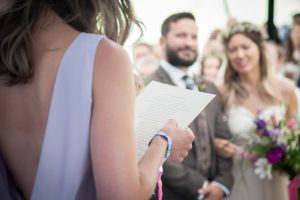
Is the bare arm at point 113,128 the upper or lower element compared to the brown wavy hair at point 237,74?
upper

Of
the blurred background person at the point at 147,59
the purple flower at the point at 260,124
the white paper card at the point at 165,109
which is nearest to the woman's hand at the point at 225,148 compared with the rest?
the purple flower at the point at 260,124

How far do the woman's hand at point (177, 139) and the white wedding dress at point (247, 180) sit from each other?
6.90 ft

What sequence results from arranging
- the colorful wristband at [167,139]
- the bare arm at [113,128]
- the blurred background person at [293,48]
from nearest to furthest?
1. the bare arm at [113,128]
2. the colorful wristband at [167,139]
3. the blurred background person at [293,48]

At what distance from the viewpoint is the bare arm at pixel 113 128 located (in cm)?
87

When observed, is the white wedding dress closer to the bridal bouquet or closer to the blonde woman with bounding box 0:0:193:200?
the bridal bouquet

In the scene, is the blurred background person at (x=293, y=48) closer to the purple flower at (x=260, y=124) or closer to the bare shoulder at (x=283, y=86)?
the bare shoulder at (x=283, y=86)

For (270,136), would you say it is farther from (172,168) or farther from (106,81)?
(106,81)

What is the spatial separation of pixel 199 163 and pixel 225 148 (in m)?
0.25

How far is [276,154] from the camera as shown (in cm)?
239

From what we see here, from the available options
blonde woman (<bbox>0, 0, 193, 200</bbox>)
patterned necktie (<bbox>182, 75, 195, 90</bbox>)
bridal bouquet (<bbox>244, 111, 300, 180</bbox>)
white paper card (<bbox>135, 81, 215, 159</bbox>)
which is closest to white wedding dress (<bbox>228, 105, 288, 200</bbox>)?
patterned necktie (<bbox>182, 75, 195, 90</bbox>)

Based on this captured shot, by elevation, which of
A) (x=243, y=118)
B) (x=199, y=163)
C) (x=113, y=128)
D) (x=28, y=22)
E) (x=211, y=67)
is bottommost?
(x=199, y=163)

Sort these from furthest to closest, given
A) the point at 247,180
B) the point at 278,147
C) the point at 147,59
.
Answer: the point at 147,59
the point at 247,180
the point at 278,147

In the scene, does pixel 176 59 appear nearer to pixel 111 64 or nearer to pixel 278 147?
pixel 278 147

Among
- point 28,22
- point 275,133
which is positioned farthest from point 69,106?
point 275,133
